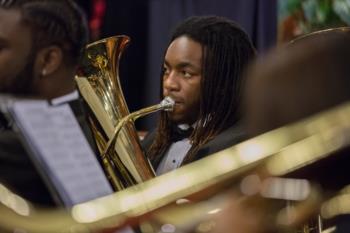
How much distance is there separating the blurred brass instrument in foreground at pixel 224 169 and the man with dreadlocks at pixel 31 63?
1.15 ft

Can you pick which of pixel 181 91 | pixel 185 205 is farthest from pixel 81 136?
pixel 181 91

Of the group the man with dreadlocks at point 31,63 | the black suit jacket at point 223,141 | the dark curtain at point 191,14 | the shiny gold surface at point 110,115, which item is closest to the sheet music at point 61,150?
the man with dreadlocks at point 31,63

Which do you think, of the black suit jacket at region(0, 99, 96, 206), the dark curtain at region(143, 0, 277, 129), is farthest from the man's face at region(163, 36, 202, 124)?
the dark curtain at region(143, 0, 277, 129)

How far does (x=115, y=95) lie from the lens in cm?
182

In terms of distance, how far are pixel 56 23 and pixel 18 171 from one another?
10.4 inches

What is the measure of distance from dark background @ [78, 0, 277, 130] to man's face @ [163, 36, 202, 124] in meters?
1.27

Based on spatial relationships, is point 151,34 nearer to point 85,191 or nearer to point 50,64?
point 50,64

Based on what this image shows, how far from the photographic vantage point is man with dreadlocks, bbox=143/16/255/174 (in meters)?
1.88

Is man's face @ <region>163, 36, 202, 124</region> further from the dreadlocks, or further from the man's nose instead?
the dreadlocks

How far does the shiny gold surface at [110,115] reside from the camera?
1716 millimetres

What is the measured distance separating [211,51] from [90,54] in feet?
0.95

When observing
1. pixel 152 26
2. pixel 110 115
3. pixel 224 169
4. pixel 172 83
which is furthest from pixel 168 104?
pixel 152 26

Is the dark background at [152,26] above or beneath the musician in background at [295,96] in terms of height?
above

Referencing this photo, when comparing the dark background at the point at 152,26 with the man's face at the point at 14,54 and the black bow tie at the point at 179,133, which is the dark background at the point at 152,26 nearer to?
the black bow tie at the point at 179,133
